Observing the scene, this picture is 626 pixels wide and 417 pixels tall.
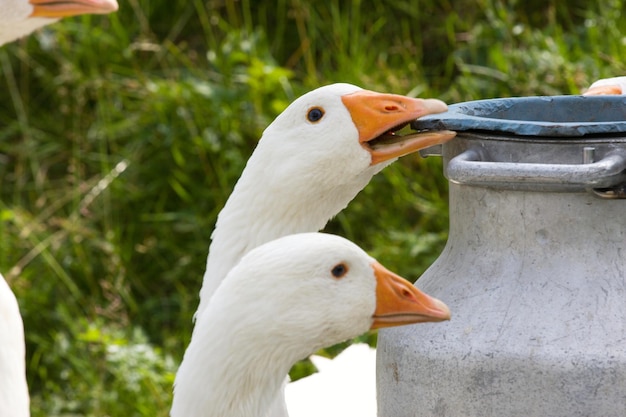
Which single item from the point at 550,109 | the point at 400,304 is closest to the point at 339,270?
the point at 400,304

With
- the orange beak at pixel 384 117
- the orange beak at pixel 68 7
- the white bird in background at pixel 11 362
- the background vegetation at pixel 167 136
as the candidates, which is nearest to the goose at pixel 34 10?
the orange beak at pixel 68 7

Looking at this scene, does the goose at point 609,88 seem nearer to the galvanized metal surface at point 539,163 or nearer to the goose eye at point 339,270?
the galvanized metal surface at point 539,163

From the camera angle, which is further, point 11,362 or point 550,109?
point 11,362

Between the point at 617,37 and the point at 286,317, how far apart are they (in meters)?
2.34

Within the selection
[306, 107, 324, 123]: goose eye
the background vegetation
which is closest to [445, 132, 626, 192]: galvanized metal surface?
[306, 107, 324, 123]: goose eye

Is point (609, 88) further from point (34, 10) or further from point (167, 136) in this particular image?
point (167, 136)

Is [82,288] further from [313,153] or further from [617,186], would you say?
[617,186]

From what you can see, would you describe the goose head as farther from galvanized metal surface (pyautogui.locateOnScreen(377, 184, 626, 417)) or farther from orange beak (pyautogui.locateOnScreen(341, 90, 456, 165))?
galvanized metal surface (pyautogui.locateOnScreen(377, 184, 626, 417))

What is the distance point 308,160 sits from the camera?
7.05ft

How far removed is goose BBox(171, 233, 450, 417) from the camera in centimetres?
172

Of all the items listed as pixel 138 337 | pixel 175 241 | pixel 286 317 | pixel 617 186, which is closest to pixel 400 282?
pixel 286 317

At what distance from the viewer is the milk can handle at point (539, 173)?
170 centimetres

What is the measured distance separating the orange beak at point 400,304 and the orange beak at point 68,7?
1.25 m

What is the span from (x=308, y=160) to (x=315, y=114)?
0.28 ft
